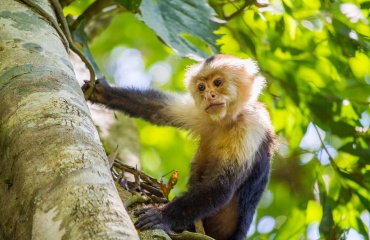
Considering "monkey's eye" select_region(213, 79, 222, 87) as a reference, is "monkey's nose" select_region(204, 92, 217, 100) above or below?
above

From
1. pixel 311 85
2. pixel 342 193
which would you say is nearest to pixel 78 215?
pixel 342 193

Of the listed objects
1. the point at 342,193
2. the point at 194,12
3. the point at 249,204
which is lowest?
the point at 342,193

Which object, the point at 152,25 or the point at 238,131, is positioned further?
the point at 238,131

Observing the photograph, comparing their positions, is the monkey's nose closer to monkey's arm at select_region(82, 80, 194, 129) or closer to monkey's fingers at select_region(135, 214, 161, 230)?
monkey's arm at select_region(82, 80, 194, 129)

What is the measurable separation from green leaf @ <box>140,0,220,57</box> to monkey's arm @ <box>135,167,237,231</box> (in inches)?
33.0

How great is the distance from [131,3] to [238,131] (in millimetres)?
1128

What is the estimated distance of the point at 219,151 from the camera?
4.03 metres

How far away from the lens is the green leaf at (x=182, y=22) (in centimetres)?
385

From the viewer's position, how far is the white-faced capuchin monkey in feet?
11.8

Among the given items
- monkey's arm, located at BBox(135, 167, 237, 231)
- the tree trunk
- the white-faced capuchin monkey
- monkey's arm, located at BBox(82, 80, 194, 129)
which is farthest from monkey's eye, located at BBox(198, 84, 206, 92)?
the tree trunk

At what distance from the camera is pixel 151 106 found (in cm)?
449

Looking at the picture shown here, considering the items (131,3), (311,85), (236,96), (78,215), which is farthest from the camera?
(311,85)

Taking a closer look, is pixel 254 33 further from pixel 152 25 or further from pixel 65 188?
pixel 65 188

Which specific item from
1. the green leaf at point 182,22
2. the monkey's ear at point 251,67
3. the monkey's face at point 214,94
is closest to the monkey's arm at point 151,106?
the monkey's face at point 214,94
